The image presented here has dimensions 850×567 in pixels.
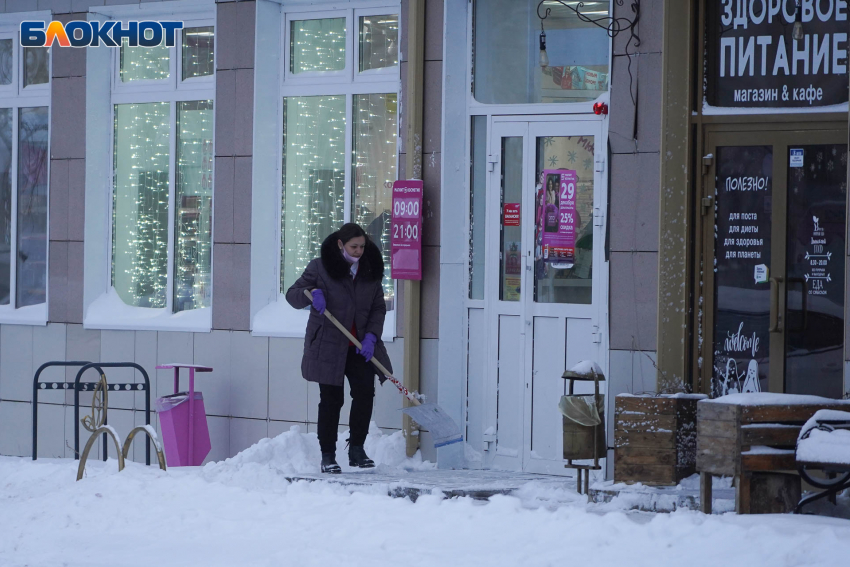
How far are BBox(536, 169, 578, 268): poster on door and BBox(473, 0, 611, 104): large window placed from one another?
608 millimetres

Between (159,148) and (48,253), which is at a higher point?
(159,148)

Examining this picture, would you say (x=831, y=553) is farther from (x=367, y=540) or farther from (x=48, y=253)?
(x=48, y=253)

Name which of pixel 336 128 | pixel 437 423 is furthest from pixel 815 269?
pixel 336 128

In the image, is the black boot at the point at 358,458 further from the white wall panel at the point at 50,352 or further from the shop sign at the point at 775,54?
the shop sign at the point at 775,54

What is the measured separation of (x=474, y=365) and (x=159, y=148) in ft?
12.3

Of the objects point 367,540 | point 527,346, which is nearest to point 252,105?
point 527,346

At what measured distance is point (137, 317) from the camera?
381 inches

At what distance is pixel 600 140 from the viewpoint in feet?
26.0

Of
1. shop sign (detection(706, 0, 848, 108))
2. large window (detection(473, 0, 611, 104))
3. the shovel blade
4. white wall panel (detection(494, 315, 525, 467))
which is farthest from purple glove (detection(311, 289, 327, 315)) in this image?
shop sign (detection(706, 0, 848, 108))

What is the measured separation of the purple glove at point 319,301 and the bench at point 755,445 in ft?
9.24

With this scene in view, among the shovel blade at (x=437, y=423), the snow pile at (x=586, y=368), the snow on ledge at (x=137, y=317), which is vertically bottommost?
the shovel blade at (x=437, y=423)

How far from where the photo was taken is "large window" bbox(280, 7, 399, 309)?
29.3 feet

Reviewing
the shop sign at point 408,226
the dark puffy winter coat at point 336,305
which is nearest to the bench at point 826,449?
the dark puffy winter coat at point 336,305

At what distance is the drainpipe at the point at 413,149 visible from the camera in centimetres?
827
